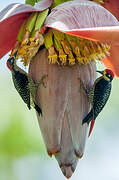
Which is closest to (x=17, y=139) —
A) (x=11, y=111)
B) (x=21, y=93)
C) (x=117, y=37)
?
(x=11, y=111)

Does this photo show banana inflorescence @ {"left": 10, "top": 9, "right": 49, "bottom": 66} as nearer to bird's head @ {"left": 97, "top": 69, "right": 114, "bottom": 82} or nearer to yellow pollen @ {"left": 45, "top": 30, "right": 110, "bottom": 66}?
yellow pollen @ {"left": 45, "top": 30, "right": 110, "bottom": 66}

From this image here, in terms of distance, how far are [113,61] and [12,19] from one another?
0.30 metres

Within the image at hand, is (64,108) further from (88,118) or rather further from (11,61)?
(11,61)

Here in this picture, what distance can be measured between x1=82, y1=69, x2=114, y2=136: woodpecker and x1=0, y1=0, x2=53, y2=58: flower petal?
21 cm

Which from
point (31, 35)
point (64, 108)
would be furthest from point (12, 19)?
point (64, 108)

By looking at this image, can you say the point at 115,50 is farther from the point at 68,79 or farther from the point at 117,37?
the point at 117,37

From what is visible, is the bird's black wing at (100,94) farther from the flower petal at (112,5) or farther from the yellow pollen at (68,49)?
the flower petal at (112,5)

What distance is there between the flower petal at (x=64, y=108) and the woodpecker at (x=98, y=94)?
0.01 meters

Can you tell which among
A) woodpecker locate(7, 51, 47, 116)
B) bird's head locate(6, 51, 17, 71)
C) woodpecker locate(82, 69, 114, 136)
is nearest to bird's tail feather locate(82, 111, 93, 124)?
woodpecker locate(82, 69, 114, 136)

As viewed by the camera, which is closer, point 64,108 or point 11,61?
point 64,108

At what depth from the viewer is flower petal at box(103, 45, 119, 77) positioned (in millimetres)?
1063

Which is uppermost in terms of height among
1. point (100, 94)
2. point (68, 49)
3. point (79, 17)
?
point (79, 17)

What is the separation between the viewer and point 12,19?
3.05 feet

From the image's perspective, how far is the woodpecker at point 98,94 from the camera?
0.99m
